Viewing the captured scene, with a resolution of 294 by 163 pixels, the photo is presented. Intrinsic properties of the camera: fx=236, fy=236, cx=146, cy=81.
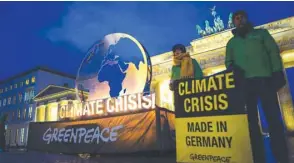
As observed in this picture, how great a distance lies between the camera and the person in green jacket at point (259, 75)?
4.51 metres

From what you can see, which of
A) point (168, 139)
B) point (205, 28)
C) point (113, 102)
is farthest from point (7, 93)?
point (168, 139)

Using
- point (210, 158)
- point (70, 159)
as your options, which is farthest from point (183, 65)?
point (70, 159)

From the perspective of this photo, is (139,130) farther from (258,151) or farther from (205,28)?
(205,28)

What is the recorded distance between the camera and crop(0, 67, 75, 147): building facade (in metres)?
52.4

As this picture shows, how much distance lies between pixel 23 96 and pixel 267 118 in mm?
59162

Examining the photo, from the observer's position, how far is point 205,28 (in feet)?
84.0

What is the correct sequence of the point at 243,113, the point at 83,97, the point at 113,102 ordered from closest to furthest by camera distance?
1. the point at 243,113
2. the point at 113,102
3. the point at 83,97

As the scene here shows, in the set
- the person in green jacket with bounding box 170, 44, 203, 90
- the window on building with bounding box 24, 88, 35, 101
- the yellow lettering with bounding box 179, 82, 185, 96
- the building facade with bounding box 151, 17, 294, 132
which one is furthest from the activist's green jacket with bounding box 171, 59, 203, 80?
the window on building with bounding box 24, 88, 35, 101

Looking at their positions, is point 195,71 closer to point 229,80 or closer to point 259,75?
point 259,75

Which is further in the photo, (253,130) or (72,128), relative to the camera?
(72,128)

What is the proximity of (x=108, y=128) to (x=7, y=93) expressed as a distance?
63.3m

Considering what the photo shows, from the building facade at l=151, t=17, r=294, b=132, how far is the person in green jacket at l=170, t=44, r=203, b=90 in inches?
529

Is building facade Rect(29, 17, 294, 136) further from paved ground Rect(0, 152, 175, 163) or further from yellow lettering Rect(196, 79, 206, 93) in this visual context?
yellow lettering Rect(196, 79, 206, 93)

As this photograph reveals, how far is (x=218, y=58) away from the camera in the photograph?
24.2m
